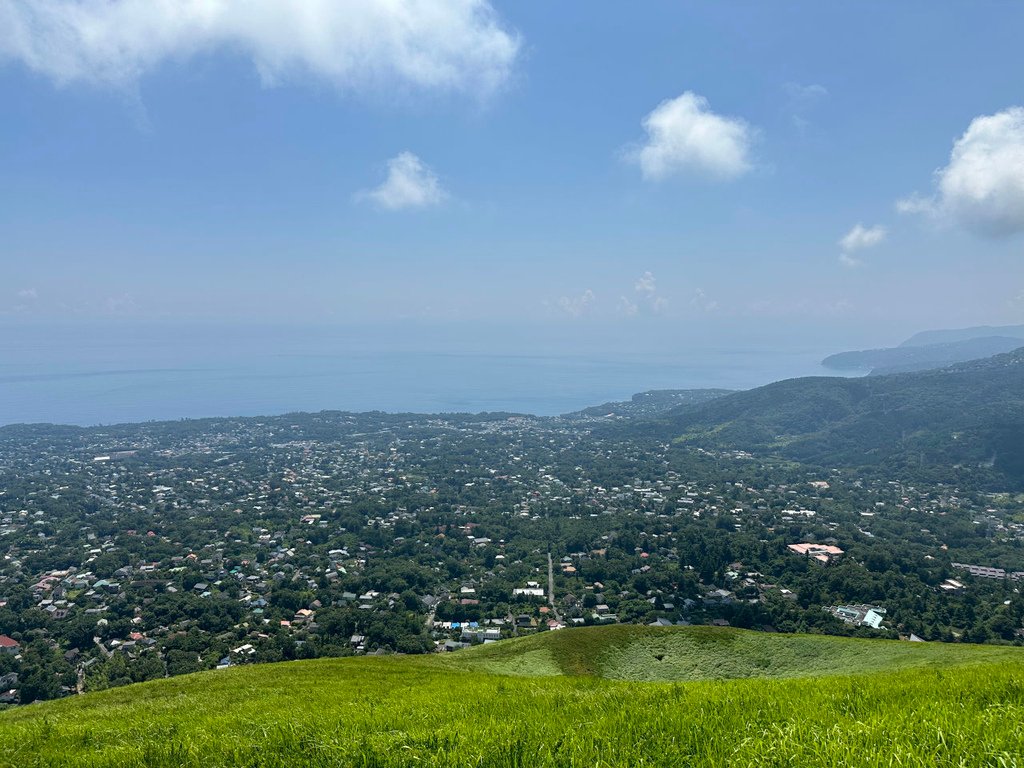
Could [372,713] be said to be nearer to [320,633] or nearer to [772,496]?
[320,633]

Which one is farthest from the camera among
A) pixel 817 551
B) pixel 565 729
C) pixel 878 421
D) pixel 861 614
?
pixel 878 421

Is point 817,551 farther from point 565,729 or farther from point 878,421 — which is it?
point 878,421

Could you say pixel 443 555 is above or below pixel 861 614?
above

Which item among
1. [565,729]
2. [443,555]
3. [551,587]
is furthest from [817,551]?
[565,729]

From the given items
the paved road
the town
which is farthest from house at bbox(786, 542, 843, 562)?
the paved road

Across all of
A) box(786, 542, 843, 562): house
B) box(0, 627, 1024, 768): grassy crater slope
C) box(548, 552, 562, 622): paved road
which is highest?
box(0, 627, 1024, 768): grassy crater slope

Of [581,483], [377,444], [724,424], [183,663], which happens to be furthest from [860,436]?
[183,663]

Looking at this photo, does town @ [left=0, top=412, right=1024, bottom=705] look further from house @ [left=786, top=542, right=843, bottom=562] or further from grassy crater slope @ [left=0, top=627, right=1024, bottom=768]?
grassy crater slope @ [left=0, top=627, right=1024, bottom=768]

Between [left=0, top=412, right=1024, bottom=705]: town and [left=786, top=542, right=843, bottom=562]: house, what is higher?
[left=0, top=412, right=1024, bottom=705]: town

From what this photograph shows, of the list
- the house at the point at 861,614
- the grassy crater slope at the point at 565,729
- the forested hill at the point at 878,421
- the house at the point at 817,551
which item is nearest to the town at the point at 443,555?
the house at the point at 861,614
